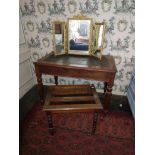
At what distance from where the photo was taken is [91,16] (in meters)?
1.99

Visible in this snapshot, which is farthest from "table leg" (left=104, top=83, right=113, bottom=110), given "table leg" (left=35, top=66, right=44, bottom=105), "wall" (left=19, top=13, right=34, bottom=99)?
"wall" (left=19, top=13, right=34, bottom=99)

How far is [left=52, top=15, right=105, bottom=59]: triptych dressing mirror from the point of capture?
186 centimetres

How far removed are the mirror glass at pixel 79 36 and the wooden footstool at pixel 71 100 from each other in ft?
1.62

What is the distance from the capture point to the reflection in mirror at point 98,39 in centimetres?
180

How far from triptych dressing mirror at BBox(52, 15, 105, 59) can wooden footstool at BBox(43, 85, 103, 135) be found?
473mm

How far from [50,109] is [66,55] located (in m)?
0.82

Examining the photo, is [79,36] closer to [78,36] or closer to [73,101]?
[78,36]

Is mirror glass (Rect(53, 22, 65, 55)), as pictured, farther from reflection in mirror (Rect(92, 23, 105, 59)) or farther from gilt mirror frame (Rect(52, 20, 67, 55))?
reflection in mirror (Rect(92, 23, 105, 59))

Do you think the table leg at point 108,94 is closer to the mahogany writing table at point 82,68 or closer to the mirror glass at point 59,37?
the mahogany writing table at point 82,68

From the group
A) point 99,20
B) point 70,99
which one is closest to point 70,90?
point 70,99

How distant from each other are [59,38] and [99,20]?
55 centimetres

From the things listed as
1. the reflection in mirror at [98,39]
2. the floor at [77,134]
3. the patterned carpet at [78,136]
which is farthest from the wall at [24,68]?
the reflection in mirror at [98,39]
